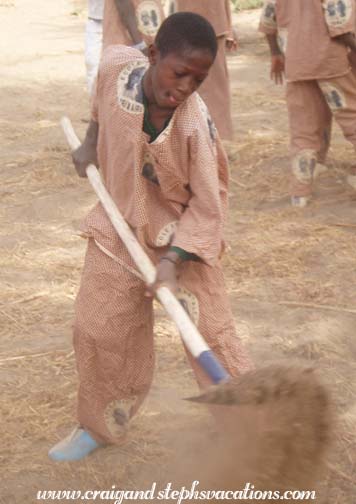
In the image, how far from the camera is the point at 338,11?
17.0ft

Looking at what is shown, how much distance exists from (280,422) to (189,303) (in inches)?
25.6

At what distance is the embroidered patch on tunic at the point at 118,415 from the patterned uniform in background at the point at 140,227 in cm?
5

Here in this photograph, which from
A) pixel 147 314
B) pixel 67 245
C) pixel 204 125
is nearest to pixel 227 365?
pixel 147 314

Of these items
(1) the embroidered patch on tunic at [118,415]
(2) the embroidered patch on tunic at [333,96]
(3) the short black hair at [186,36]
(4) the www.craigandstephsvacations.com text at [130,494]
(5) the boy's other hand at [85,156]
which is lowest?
(4) the www.craigandstephsvacations.com text at [130,494]

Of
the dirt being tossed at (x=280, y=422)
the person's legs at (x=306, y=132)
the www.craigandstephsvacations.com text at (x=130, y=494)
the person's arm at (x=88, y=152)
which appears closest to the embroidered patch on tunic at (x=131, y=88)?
the person's arm at (x=88, y=152)

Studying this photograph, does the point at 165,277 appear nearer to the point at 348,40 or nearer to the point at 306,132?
the point at 348,40

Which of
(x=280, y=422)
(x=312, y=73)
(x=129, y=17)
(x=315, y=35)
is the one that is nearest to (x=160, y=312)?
(x=312, y=73)

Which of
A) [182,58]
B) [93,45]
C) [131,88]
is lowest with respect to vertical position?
[93,45]

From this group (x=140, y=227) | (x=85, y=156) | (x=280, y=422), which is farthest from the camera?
(x=85, y=156)

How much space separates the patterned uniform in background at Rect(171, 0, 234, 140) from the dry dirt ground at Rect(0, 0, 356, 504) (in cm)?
38

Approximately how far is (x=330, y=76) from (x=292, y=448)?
3329 millimetres

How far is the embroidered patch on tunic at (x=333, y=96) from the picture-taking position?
17.6ft

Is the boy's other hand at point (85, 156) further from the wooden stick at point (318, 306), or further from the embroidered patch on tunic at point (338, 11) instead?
the embroidered patch on tunic at point (338, 11)

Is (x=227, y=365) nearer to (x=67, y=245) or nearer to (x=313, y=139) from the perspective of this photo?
(x=67, y=245)
